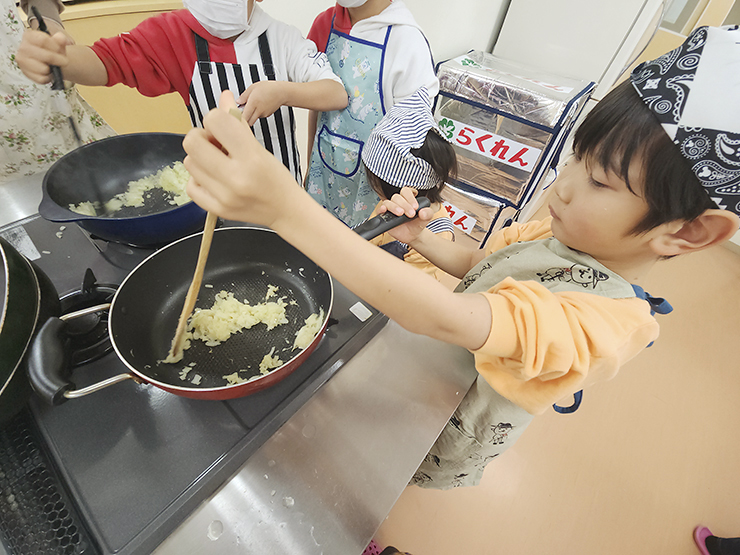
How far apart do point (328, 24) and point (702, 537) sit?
2.22 m

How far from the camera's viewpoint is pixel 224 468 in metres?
0.48

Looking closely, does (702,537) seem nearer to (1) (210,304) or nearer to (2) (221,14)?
(1) (210,304)

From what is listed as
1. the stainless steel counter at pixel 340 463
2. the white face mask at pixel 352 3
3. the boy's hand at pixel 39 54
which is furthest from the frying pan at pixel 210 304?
the white face mask at pixel 352 3

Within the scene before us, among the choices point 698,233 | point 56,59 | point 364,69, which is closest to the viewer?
point 698,233

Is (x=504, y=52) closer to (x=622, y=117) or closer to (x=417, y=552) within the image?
(x=622, y=117)

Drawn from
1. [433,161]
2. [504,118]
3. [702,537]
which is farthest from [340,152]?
[702,537]

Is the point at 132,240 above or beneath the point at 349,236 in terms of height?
beneath

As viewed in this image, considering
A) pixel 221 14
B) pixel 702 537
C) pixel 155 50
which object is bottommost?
pixel 702 537

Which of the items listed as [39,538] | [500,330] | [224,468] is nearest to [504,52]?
[500,330]

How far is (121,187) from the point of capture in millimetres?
812

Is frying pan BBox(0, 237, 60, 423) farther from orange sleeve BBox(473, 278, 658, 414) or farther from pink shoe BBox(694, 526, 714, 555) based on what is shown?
pink shoe BBox(694, 526, 714, 555)

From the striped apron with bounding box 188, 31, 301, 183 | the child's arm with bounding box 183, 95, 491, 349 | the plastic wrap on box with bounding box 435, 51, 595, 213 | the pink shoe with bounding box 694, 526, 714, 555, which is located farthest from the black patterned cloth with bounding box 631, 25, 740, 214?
the pink shoe with bounding box 694, 526, 714, 555

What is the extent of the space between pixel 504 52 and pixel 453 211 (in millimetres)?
959

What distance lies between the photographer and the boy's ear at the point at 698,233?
423 mm
